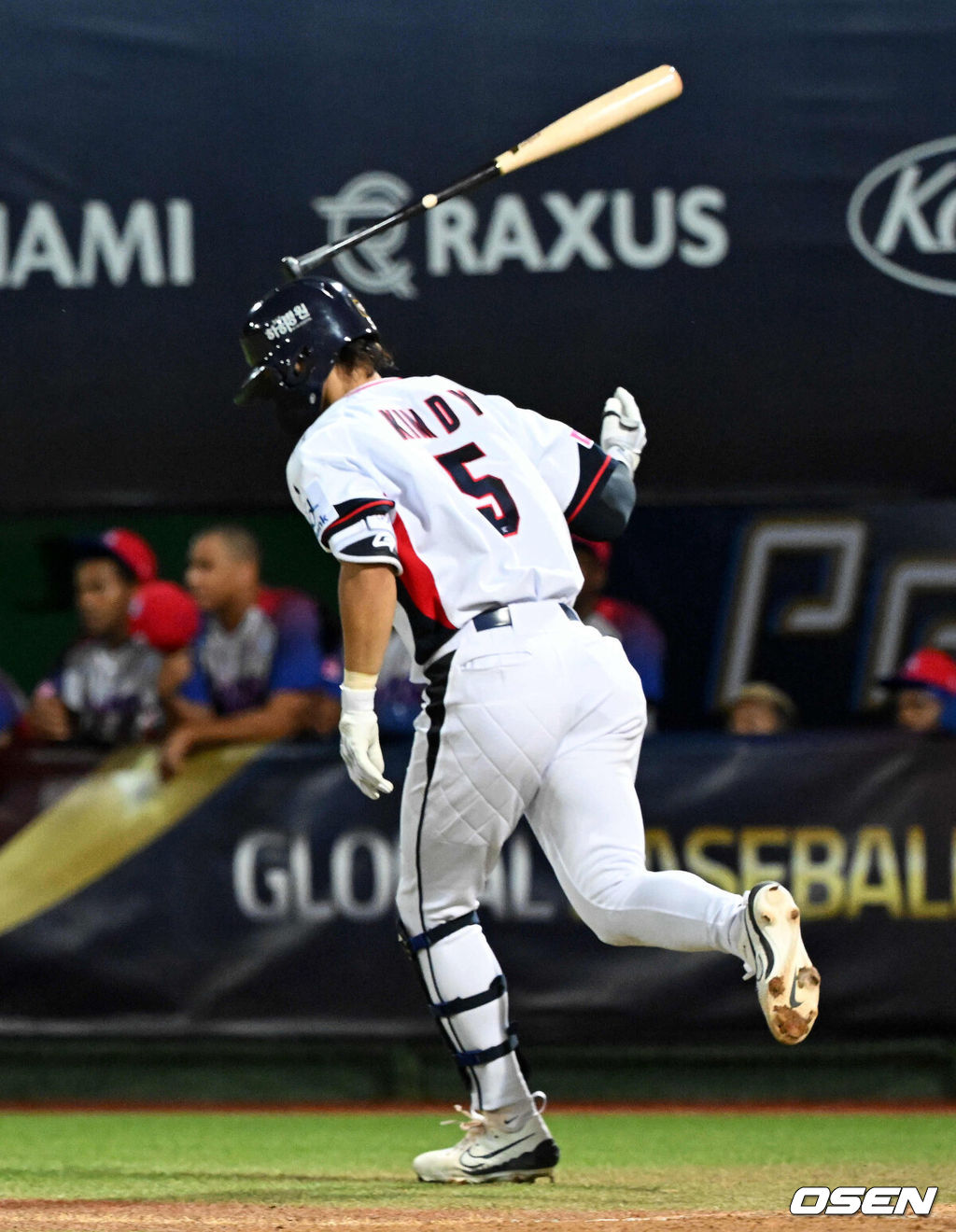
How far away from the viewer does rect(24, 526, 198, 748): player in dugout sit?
687cm

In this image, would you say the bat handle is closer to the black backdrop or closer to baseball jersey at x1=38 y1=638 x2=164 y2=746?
the black backdrop

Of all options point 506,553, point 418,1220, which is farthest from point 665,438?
point 418,1220

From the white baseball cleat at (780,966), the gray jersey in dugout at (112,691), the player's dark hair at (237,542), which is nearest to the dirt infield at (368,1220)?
the white baseball cleat at (780,966)

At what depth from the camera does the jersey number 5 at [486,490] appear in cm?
427

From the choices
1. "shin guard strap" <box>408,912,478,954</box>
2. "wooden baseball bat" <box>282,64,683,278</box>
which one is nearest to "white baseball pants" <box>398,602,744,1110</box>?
"shin guard strap" <box>408,912,478,954</box>

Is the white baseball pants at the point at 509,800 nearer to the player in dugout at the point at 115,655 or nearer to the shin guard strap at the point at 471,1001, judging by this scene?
the shin guard strap at the point at 471,1001

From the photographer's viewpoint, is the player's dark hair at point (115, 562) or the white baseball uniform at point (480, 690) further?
the player's dark hair at point (115, 562)

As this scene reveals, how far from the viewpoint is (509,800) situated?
4.23 metres

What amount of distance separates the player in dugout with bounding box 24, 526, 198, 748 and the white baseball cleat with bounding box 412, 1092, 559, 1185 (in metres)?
2.70

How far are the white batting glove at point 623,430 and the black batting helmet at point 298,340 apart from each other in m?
0.59

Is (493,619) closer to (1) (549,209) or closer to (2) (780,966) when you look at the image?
(2) (780,966)

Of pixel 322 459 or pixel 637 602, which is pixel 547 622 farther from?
pixel 637 602

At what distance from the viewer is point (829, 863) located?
6504mm

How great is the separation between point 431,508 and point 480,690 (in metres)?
0.38
